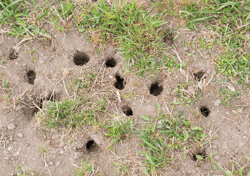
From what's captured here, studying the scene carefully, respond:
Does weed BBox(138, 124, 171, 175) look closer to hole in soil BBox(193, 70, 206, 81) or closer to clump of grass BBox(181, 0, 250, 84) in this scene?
hole in soil BBox(193, 70, 206, 81)

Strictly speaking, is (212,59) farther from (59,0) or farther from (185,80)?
(59,0)

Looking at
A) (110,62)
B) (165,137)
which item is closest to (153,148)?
(165,137)

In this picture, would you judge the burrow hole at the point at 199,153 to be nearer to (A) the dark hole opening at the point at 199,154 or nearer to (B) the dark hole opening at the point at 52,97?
(A) the dark hole opening at the point at 199,154

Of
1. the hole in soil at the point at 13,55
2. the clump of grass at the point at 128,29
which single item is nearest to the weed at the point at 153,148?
the clump of grass at the point at 128,29

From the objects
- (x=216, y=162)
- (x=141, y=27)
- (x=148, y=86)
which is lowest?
(x=216, y=162)

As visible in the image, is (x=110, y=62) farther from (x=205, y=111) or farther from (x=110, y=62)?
(x=205, y=111)

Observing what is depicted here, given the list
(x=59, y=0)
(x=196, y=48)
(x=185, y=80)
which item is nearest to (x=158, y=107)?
(x=185, y=80)
